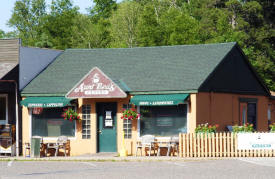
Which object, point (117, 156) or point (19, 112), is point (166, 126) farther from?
point (19, 112)

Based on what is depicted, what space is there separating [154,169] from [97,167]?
2.17 metres

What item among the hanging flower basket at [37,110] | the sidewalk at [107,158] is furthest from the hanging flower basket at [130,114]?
the hanging flower basket at [37,110]

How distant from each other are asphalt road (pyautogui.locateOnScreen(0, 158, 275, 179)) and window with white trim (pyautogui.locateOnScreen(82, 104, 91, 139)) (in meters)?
4.73

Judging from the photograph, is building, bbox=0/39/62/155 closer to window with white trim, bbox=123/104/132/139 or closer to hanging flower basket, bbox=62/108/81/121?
hanging flower basket, bbox=62/108/81/121

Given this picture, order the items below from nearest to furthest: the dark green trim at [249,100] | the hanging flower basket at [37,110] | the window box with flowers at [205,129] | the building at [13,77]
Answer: the window box with flowers at [205,129] < the building at [13,77] < the hanging flower basket at [37,110] < the dark green trim at [249,100]

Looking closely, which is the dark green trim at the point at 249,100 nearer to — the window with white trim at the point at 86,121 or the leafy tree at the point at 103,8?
the window with white trim at the point at 86,121

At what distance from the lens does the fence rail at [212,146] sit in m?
22.1

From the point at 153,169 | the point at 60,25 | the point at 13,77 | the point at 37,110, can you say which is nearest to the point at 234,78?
the point at 37,110

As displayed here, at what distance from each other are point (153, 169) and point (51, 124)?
9335 mm

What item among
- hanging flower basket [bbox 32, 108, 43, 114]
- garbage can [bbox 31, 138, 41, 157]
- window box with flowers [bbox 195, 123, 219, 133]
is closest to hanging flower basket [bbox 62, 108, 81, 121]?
hanging flower basket [bbox 32, 108, 43, 114]

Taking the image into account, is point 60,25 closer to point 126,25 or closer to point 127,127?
point 126,25

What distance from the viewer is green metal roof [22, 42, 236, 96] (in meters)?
24.9

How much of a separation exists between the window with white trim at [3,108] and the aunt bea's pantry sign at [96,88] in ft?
11.9

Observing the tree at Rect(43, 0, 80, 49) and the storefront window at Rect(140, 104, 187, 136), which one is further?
the tree at Rect(43, 0, 80, 49)
